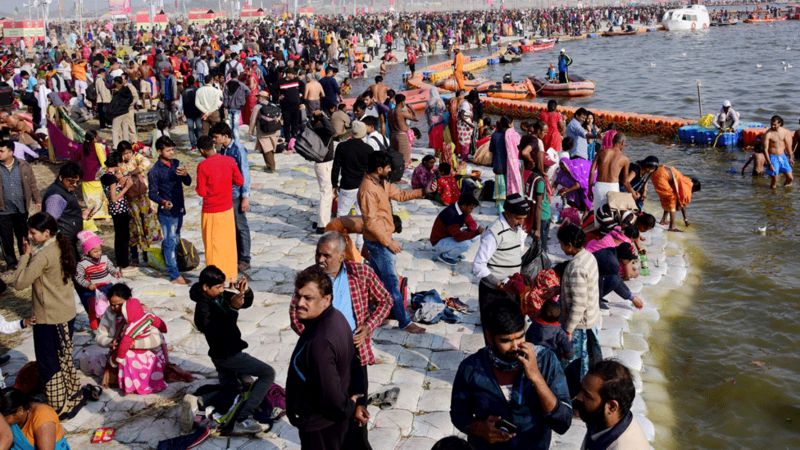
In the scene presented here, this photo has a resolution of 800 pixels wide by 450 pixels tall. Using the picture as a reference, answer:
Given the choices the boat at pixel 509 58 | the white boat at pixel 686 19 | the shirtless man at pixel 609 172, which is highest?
the white boat at pixel 686 19

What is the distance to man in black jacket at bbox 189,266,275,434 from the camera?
5039mm

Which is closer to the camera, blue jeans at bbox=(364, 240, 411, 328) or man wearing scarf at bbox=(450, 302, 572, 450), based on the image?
man wearing scarf at bbox=(450, 302, 572, 450)

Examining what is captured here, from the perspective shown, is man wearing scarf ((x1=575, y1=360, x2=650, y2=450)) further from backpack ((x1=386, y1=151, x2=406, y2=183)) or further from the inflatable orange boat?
the inflatable orange boat

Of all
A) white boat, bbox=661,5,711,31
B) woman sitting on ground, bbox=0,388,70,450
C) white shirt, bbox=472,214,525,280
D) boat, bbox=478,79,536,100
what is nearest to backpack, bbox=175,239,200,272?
white shirt, bbox=472,214,525,280

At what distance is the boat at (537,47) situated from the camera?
4858 cm

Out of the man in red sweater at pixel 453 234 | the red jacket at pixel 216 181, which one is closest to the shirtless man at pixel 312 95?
the man in red sweater at pixel 453 234

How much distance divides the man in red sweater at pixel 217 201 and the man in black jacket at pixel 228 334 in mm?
2468

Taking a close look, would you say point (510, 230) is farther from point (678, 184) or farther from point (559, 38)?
point (559, 38)

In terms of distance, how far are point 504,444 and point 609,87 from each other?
32.7 m

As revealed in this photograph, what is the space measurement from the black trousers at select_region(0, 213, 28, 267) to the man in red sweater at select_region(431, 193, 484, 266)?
526 cm

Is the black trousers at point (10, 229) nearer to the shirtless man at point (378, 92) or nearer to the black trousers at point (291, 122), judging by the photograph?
the black trousers at point (291, 122)

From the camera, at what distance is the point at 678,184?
1105 cm

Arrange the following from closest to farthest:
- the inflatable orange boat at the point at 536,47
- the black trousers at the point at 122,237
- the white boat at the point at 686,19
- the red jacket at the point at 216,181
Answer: the red jacket at the point at 216,181
the black trousers at the point at 122,237
the inflatable orange boat at the point at 536,47
the white boat at the point at 686,19

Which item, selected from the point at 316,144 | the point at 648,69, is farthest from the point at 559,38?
the point at 316,144
